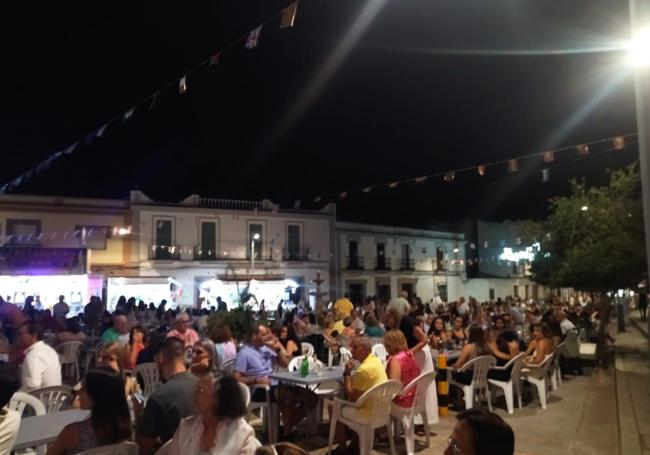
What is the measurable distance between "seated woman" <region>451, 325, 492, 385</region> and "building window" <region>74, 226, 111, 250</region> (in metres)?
21.2

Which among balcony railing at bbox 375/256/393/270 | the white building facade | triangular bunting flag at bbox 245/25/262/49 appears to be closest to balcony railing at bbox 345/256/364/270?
the white building facade

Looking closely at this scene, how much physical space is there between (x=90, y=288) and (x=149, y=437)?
747 inches

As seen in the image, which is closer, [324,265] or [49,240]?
[49,240]

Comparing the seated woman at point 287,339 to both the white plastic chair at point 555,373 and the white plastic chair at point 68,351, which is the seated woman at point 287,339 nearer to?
the white plastic chair at point 68,351

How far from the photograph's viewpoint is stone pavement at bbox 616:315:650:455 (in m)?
5.76

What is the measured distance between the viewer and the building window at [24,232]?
75.6 feet

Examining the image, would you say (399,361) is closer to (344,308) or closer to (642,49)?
(642,49)

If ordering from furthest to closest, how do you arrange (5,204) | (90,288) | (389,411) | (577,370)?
(5,204)
(90,288)
(577,370)
(389,411)

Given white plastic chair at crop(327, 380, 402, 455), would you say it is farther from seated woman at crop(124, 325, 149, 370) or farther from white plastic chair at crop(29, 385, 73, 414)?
seated woman at crop(124, 325, 149, 370)

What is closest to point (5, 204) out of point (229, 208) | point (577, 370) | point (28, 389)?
point (229, 208)

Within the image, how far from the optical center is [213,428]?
317 centimetres

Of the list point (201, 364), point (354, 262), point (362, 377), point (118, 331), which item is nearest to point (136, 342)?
point (118, 331)

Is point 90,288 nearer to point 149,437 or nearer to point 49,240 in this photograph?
point 49,240

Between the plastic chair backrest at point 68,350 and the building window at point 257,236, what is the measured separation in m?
18.8
